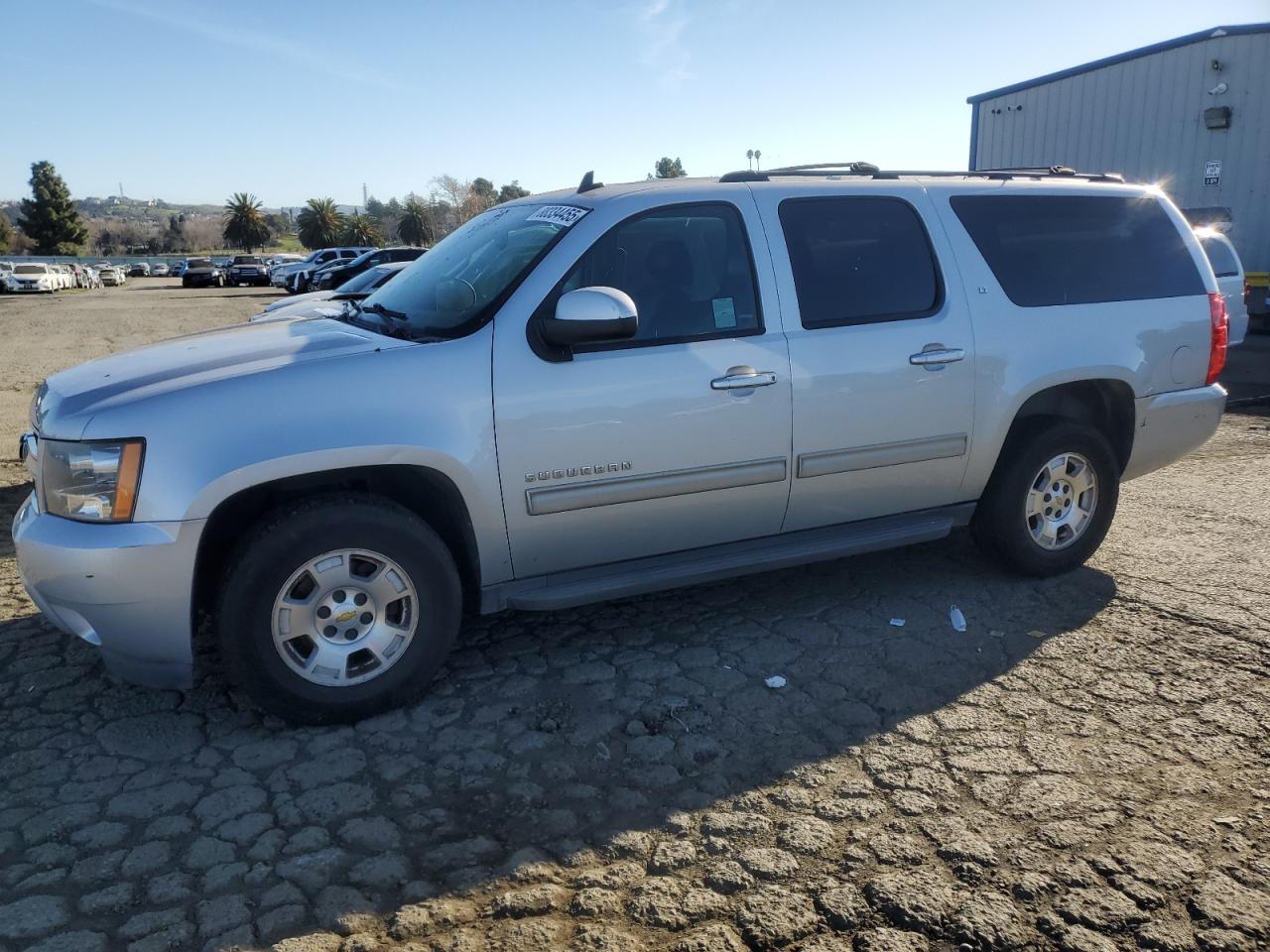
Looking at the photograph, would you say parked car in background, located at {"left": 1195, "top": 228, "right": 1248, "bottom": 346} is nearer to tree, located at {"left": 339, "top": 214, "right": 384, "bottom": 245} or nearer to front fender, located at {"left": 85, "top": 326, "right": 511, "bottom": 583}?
front fender, located at {"left": 85, "top": 326, "right": 511, "bottom": 583}

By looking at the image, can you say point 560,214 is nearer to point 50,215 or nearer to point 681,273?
point 681,273

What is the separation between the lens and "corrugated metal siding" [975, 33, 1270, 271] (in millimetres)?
16891

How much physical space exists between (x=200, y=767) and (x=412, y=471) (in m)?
1.25

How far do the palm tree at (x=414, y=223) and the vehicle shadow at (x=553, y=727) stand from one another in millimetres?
82587

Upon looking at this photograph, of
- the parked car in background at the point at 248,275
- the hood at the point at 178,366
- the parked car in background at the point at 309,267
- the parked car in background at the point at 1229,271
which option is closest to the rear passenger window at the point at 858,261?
the hood at the point at 178,366

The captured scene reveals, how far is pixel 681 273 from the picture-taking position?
410 cm

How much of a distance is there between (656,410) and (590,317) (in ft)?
1.57

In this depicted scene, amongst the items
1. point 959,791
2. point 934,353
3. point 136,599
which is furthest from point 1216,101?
point 136,599

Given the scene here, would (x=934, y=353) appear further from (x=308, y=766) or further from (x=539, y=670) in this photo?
(x=308, y=766)

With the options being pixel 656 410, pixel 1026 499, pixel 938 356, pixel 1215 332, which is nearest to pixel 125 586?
pixel 656 410

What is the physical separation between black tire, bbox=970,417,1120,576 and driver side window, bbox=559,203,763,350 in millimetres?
1573

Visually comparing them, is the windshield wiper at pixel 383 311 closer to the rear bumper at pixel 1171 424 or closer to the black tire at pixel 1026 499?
the black tire at pixel 1026 499

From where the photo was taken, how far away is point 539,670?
4.11 metres

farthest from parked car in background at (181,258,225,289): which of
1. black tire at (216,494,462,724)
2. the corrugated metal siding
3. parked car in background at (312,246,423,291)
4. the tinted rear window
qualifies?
black tire at (216,494,462,724)
